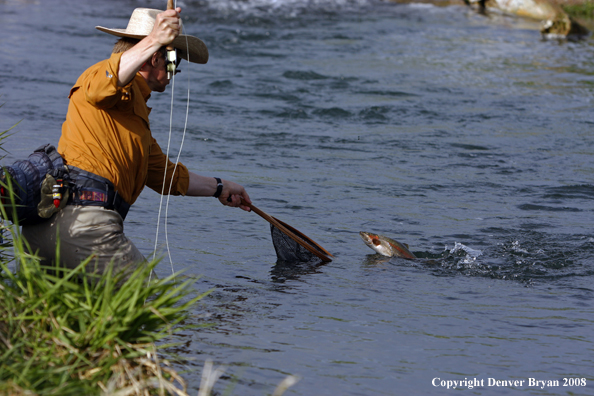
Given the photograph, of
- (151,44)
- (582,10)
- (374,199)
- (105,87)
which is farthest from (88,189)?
(582,10)

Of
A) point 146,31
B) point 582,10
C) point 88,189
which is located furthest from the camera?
point 582,10

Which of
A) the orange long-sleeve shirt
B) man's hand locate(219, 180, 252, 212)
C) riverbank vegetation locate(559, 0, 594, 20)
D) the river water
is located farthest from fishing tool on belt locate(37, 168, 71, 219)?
riverbank vegetation locate(559, 0, 594, 20)

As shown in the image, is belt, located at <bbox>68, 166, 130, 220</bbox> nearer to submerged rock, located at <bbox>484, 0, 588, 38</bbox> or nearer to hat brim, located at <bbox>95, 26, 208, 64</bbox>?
hat brim, located at <bbox>95, 26, 208, 64</bbox>

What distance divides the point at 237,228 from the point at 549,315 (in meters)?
3.16

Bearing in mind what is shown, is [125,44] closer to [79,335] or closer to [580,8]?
[79,335]

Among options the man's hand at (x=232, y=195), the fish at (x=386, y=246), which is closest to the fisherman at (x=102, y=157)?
the man's hand at (x=232, y=195)

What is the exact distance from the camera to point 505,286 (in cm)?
600

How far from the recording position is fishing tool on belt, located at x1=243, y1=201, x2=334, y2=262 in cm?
624

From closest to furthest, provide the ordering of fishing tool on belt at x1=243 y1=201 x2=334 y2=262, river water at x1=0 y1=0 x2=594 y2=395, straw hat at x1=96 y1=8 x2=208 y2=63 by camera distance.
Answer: straw hat at x1=96 y1=8 x2=208 y2=63, river water at x1=0 y1=0 x2=594 y2=395, fishing tool on belt at x1=243 y1=201 x2=334 y2=262

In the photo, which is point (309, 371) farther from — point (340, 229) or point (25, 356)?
point (340, 229)

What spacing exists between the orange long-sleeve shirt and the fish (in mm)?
2777

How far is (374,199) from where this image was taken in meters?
A: 8.45

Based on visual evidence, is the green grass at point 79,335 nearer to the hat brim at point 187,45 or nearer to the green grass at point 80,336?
the green grass at point 80,336

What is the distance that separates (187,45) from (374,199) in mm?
4305
